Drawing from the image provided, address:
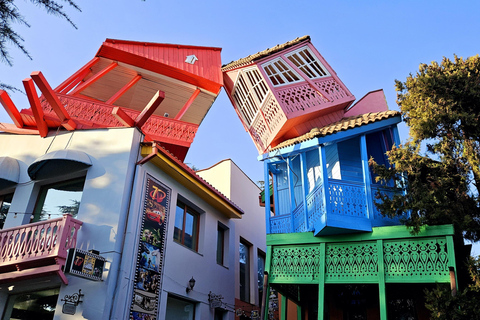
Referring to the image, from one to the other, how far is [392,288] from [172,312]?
5.78m

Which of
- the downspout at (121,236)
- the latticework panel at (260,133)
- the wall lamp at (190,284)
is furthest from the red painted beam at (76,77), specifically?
the wall lamp at (190,284)

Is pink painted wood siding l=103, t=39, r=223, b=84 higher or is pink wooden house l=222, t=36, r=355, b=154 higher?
pink painted wood siding l=103, t=39, r=223, b=84

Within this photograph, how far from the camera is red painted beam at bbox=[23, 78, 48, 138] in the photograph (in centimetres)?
1100

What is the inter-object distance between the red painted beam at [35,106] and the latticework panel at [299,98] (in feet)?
21.6

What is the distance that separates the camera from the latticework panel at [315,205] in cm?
991

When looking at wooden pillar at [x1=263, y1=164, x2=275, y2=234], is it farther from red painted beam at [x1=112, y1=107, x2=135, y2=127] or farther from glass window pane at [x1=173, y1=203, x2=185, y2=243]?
red painted beam at [x1=112, y1=107, x2=135, y2=127]

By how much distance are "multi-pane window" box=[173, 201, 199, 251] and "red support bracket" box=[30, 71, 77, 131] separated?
152 inches

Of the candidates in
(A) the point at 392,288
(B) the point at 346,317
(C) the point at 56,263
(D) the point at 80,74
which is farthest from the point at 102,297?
(D) the point at 80,74

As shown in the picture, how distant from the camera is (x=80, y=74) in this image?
1384cm

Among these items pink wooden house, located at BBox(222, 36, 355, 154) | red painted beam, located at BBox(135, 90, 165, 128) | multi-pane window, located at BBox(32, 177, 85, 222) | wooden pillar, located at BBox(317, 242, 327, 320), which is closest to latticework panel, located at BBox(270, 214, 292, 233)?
wooden pillar, located at BBox(317, 242, 327, 320)

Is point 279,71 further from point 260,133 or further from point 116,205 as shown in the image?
point 116,205

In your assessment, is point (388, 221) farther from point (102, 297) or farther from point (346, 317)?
point (102, 297)

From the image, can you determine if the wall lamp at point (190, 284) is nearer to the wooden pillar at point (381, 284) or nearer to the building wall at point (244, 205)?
the building wall at point (244, 205)

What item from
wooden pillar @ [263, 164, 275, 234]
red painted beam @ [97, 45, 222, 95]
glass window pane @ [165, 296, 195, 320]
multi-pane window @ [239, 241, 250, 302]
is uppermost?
red painted beam @ [97, 45, 222, 95]
